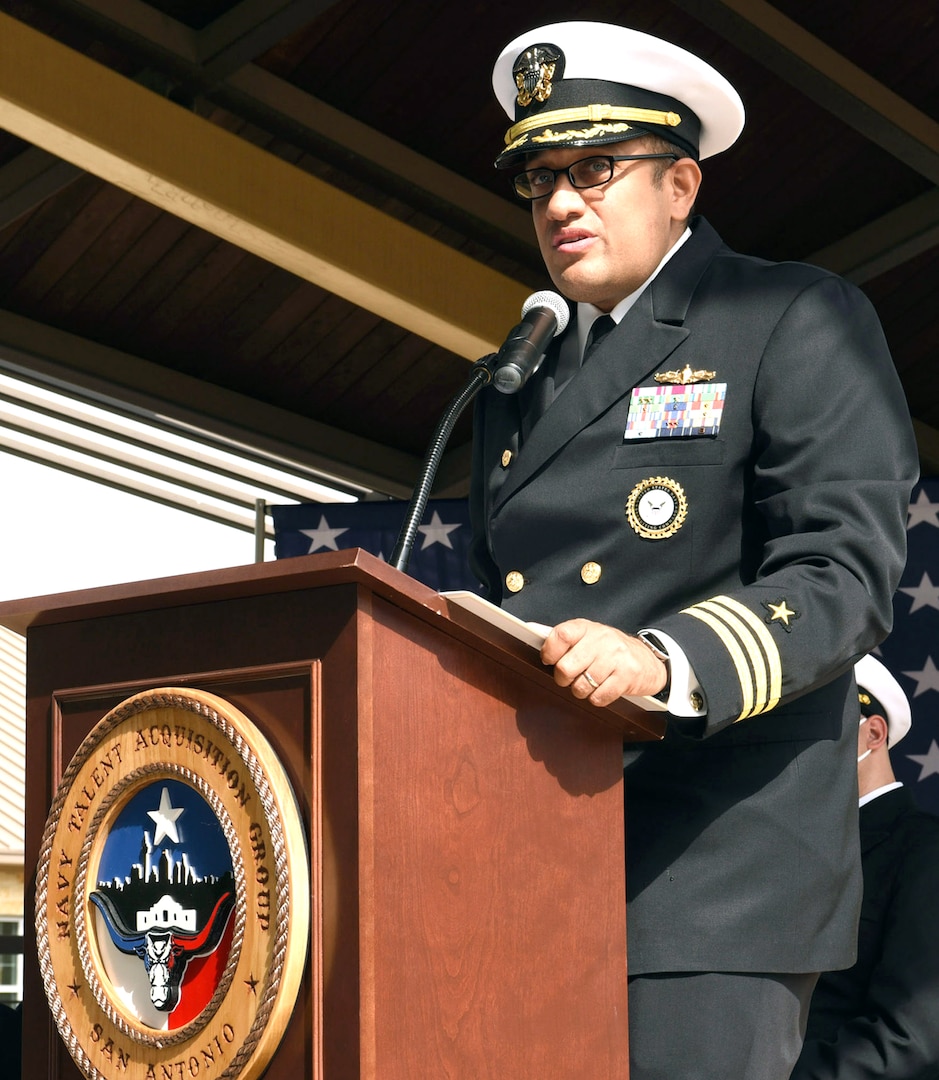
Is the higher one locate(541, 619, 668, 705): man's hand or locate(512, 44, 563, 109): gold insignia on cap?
locate(512, 44, 563, 109): gold insignia on cap

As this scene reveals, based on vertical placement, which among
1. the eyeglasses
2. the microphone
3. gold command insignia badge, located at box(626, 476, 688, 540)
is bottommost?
gold command insignia badge, located at box(626, 476, 688, 540)

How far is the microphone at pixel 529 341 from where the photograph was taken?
162cm

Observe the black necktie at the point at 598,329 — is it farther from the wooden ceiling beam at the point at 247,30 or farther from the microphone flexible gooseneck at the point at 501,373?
the wooden ceiling beam at the point at 247,30

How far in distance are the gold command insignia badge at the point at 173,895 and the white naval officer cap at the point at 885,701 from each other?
242 cm

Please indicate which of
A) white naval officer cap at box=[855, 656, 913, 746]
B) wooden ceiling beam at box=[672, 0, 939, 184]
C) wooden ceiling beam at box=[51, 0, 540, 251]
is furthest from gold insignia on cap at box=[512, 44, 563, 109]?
wooden ceiling beam at box=[51, 0, 540, 251]

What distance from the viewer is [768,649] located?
1391mm

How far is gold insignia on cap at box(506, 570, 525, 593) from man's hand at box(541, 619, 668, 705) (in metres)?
0.31

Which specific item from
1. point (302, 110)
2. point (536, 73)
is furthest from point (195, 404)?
point (536, 73)

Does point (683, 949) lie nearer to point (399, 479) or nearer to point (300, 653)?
point (300, 653)

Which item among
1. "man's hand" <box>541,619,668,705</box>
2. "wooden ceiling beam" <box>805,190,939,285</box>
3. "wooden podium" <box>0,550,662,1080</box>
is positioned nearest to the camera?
"wooden podium" <box>0,550,662,1080</box>

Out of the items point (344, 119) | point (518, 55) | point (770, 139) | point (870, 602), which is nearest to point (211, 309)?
point (344, 119)

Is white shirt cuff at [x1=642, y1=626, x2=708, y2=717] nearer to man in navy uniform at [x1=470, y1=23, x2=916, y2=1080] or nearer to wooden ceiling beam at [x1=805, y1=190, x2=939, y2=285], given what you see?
man in navy uniform at [x1=470, y1=23, x2=916, y2=1080]

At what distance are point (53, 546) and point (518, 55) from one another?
909 centimetres

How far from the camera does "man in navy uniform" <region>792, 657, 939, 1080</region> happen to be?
8.76 feet
